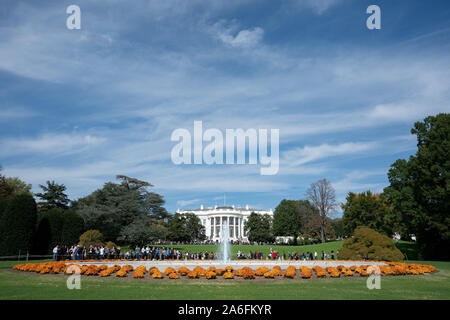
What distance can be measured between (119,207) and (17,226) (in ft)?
62.0

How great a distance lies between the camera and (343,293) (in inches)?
495

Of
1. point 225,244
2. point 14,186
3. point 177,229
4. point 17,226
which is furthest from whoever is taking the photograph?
point 177,229

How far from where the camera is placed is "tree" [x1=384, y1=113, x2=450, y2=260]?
33.6 meters

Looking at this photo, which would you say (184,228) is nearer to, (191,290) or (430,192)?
(430,192)

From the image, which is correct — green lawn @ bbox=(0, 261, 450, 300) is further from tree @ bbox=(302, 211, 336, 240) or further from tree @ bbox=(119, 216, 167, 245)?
tree @ bbox=(302, 211, 336, 240)

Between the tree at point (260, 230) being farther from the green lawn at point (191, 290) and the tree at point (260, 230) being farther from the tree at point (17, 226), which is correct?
the green lawn at point (191, 290)

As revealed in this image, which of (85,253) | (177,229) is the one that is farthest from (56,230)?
(177,229)

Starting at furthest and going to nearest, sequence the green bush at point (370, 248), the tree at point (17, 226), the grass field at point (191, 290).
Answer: the green bush at point (370, 248) < the tree at point (17, 226) < the grass field at point (191, 290)

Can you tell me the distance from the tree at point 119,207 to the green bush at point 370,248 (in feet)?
96.7

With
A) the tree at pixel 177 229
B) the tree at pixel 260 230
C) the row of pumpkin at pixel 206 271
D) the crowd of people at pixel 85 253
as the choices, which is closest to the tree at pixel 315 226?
the tree at pixel 260 230

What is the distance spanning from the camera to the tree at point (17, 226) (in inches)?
1168

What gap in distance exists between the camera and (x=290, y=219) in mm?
78188

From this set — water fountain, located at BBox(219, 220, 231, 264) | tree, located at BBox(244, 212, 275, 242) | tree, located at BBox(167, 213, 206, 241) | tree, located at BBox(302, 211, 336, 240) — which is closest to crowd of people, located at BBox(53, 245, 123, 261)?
water fountain, located at BBox(219, 220, 231, 264)
